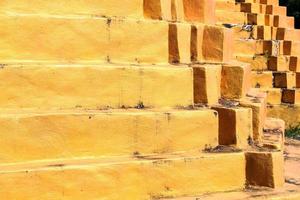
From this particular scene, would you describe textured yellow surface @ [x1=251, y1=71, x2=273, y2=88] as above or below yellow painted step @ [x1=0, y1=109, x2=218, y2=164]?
above

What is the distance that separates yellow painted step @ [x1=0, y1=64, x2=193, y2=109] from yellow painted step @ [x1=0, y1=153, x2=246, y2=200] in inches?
17.0

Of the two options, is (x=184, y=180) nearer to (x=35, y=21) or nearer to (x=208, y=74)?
(x=208, y=74)

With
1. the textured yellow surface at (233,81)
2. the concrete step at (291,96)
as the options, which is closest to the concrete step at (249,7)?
the concrete step at (291,96)

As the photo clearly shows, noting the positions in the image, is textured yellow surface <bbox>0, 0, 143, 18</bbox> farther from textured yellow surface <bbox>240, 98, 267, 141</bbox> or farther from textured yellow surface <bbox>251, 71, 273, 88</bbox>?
textured yellow surface <bbox>251, 71, 273, 88</bbox>

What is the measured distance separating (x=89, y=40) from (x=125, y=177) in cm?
103

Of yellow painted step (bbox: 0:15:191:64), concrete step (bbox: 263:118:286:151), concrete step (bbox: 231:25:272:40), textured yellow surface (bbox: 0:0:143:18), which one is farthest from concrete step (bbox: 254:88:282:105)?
textured yellow surface (bbox: 0:0:143:18)

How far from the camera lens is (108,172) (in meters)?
3.30

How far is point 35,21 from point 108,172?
3.79 ft

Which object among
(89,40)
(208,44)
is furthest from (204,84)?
(89,40)

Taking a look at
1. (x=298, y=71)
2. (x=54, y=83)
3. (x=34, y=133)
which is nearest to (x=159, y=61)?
(x=54, y=83)

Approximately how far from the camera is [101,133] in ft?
11.4

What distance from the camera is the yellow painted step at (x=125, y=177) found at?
3.10 meters

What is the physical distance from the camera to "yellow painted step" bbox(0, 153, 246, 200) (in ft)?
10.2

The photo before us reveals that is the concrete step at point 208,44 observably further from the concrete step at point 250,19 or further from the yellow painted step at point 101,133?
the concrete step at point 250,19
